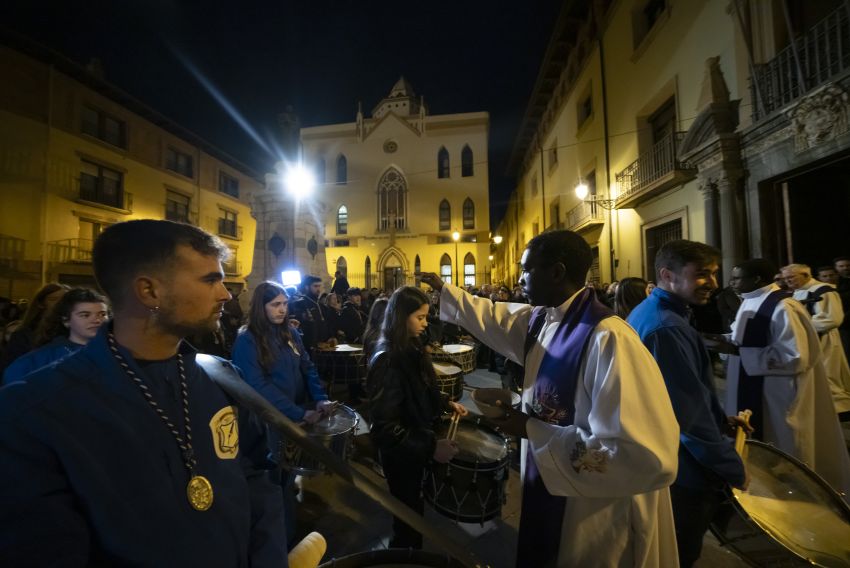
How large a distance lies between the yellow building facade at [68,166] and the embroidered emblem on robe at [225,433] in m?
14.2

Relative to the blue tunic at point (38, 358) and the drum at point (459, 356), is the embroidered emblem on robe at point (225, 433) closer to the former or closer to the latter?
the blue tunic at point (38, 358)

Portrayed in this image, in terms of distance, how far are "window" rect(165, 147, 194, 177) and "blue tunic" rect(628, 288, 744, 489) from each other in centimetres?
2761

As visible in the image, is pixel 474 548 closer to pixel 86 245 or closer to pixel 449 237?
pixel 86 245

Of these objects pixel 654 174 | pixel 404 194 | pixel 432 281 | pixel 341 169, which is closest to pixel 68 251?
pixel 341 169

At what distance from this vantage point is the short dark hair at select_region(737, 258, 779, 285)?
11.8 feet

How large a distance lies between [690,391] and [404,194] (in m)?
29.9

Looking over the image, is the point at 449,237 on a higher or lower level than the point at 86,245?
higher

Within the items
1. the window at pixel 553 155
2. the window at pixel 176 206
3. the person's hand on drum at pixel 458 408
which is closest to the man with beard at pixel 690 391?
the person's hand on drum at pixel 458 408

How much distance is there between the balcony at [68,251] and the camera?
16241 millimetres

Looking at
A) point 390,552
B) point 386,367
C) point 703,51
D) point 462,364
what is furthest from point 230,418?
point 703,51

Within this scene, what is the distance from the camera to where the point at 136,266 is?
1.15 m

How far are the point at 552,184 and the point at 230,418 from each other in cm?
2283

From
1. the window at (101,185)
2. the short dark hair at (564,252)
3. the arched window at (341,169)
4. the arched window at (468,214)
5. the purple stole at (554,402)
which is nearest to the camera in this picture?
the purple stole at (554,402)

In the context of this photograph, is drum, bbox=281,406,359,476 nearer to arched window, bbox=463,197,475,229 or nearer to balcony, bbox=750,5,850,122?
balcony, bbox=750,5,850,122
